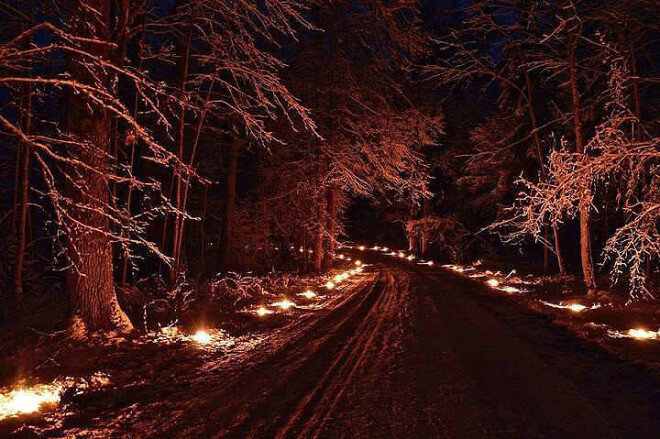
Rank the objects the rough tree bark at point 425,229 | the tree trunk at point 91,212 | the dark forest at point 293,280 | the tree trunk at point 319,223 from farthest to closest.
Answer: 1. the rough tree bark at point 425,229
2. the tree trunk at point 319,223
3. the tree trunk at point 91,212
4. the dark forest at point 293,280

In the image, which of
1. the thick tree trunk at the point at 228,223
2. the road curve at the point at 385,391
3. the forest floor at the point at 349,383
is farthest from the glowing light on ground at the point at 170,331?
the thick tree trunk at the point at 228,223

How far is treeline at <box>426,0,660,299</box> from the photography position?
8.69 meters

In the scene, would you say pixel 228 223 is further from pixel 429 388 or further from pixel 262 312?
pixel 429 388

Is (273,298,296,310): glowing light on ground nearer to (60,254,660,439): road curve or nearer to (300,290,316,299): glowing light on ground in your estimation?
(300,290,316,299): glowing light on ground

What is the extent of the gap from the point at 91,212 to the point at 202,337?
119 inches

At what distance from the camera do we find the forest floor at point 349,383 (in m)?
4.82

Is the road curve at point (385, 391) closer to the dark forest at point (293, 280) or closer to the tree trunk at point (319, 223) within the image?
the dark forest at point (293, 280)

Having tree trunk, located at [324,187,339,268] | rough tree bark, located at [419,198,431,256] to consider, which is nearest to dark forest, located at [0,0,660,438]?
tree trunk, located at [324,187,339,268]

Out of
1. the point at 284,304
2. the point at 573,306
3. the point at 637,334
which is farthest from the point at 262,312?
the point at 573,306

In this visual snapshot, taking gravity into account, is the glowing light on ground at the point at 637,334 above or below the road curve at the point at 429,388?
above

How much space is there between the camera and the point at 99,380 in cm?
613

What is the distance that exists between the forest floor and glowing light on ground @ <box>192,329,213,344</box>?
74mm

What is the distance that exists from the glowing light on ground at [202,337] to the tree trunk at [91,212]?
1491 mm

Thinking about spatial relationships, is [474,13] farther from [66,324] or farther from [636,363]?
[66,324]
